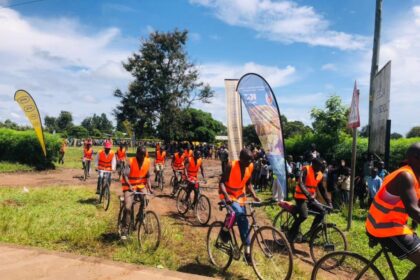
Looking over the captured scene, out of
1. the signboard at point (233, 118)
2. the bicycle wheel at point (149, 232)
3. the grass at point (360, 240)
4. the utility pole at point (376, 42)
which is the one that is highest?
the utility pole at point (376, 42)

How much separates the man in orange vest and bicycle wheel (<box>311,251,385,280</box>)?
35 cm

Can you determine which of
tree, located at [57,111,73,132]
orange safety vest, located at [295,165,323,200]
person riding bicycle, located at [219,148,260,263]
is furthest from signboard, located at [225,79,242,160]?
tree, located at [57,111,73,132]

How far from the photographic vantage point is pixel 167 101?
4703 cm

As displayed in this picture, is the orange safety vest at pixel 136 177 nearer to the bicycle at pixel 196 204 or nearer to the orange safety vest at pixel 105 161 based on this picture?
the bicycle at pixel 196 204

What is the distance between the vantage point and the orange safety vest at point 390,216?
419 cm

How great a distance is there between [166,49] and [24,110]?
29.1m

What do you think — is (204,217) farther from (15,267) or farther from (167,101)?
(167,101)

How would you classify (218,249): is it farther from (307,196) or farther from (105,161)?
(105,161)

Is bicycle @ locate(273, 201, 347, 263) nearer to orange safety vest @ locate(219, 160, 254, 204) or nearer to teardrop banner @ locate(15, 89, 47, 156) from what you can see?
orange safety vest @ locate(219, 160, 254, 204)

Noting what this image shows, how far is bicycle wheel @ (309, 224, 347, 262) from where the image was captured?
7277 millimetres

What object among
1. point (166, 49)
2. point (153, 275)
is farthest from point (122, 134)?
point (153, 275)

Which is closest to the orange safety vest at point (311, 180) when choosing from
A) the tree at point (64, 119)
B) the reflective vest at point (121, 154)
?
the reflective vest at point (121, 154)

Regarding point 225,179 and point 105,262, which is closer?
point 105,262

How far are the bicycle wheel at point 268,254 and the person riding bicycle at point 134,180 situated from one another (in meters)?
2.87
